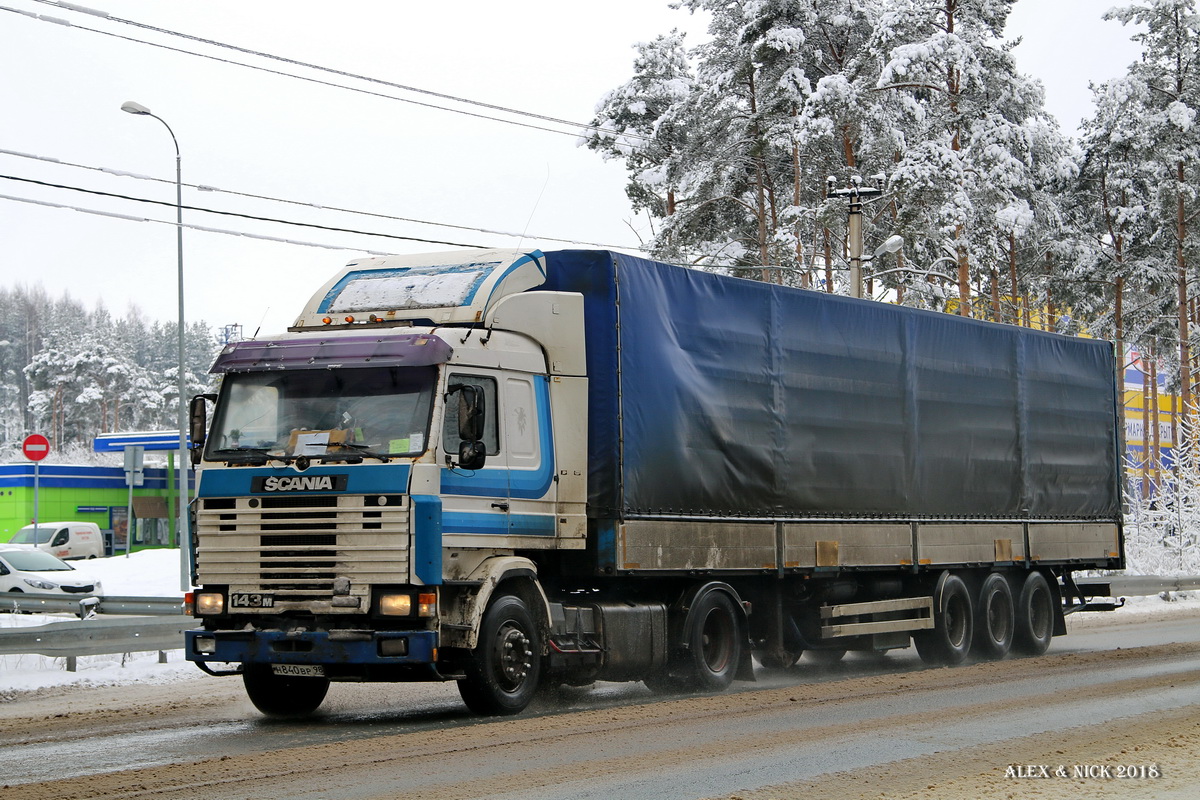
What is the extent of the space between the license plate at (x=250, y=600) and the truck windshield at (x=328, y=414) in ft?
3.59

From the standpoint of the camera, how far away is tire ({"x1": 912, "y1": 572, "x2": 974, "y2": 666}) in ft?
56.0

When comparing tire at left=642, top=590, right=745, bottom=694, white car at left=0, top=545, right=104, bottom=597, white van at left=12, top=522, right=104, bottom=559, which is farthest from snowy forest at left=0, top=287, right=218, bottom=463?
tire at left=642, top=590, right=745, bottom=694

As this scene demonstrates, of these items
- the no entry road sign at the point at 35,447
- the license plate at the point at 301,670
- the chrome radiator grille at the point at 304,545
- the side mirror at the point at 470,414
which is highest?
the no entry road sign at the point at 35,447

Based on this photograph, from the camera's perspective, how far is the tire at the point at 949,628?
56.0 ft

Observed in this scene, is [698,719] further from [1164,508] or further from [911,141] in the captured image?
[911,141]

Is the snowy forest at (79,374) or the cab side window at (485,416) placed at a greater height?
the snowy forest at (79,374)

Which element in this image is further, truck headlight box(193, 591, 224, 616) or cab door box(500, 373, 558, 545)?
cab door box(500, 373, 558, 545)

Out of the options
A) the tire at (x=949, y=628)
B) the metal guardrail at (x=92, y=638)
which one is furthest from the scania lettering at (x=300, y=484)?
the tire at (x=949, y=628)

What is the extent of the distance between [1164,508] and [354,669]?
3098cm

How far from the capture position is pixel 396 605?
10.9 m

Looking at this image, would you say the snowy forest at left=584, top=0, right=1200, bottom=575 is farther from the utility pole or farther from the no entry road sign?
the no entry road sign

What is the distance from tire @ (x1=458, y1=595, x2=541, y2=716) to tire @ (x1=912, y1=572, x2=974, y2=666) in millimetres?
6745

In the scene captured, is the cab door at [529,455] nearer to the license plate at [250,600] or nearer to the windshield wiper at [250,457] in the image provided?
the windshield wiper at [250,457]

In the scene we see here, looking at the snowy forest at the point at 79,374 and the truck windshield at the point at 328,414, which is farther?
the snowy forest at the point at 79,374
